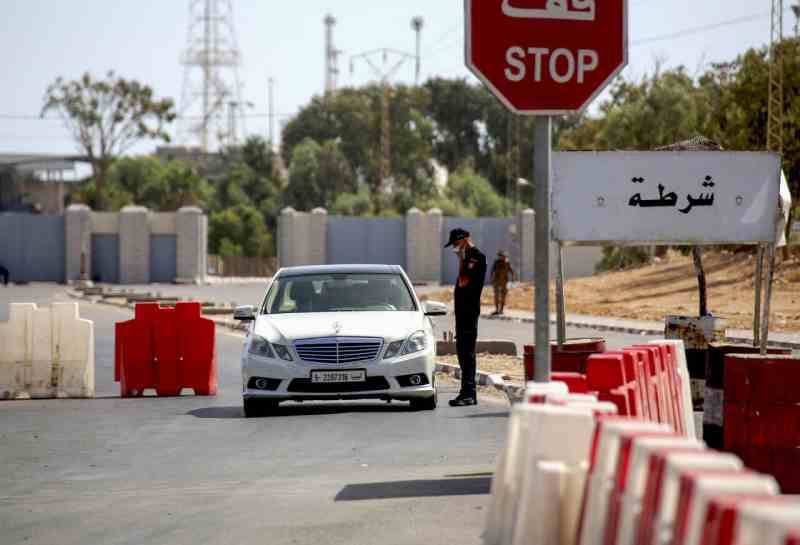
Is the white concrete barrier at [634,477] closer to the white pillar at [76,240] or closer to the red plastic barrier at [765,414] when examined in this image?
the red plastic barrier at [765,414]

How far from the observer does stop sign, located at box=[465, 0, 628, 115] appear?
7.32 meters

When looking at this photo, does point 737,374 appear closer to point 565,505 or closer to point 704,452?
point 565,505

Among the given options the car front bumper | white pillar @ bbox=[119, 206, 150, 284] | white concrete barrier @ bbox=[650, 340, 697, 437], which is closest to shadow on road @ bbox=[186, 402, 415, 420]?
the car front bumper

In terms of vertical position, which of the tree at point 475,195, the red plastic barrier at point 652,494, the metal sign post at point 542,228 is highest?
the tree at point 475,195

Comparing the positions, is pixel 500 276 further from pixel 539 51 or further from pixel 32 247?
pixel 32 247

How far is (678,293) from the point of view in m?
49.6

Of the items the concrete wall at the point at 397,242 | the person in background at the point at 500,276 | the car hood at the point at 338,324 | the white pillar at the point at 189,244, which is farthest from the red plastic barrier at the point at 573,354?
the white pillar at the point at 189,244

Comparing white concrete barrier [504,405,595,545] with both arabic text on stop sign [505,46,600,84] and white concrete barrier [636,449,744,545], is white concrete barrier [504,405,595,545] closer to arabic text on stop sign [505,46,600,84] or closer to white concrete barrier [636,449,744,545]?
white concrete barrier [636,449,744,545]

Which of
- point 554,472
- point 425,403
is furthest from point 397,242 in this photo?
point 554,472

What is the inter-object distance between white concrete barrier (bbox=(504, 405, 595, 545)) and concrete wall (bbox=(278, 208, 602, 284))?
7479 centimetres

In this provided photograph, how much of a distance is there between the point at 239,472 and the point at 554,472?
6.04 metres

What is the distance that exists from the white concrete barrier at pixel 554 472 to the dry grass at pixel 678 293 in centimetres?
2917

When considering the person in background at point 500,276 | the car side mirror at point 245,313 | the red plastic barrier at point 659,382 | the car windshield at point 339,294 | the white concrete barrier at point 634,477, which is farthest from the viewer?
the person in background at point 500,276

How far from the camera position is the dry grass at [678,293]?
41.5 metres
